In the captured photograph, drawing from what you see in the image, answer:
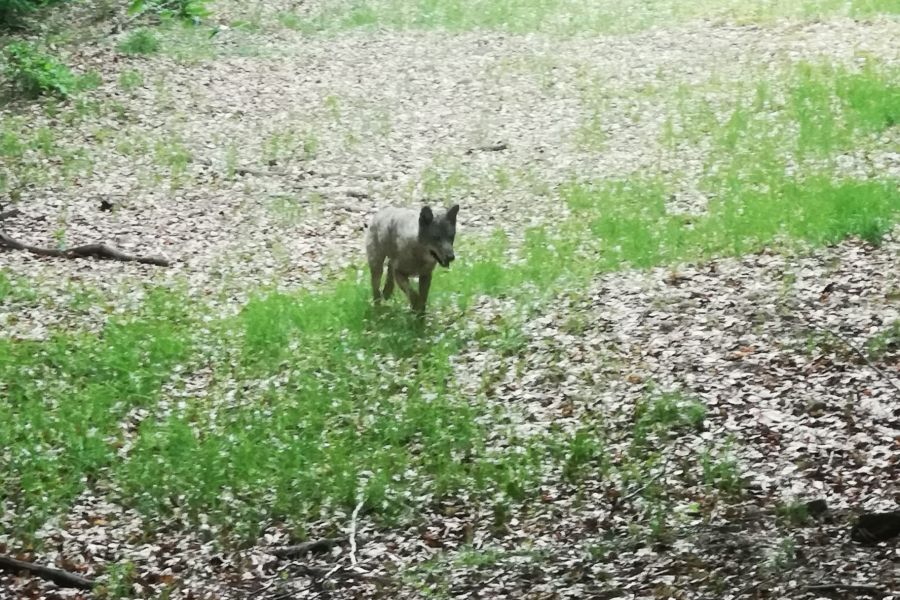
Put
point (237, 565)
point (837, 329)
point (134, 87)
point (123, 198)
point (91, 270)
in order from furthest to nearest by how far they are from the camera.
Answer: point (134, 87) < point (123, 198) < point (91, 270) < point (837, 329) < point (237, 565)

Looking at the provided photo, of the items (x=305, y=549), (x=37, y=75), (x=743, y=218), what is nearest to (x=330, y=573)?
(x=305, y=549)

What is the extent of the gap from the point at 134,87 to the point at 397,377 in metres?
16.2

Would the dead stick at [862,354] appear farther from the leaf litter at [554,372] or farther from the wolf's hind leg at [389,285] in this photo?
the wolf's hind leg at [389,285]

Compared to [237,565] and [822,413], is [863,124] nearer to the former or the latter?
[822,413]

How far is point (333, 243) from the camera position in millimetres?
15297

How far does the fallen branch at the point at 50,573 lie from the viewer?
24.0ft

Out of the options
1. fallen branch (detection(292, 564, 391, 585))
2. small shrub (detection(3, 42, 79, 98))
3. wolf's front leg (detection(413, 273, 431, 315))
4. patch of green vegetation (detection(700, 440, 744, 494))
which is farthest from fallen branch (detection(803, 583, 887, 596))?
small shrub (detection(3, 42, 79, 98))

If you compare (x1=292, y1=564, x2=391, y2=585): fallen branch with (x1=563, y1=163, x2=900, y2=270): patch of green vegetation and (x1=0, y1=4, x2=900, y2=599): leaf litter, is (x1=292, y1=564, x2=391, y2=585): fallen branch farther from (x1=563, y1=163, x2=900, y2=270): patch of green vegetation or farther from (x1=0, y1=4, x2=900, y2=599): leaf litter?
(x1=563, y1=163, x2=900, y2=270): patch of green vegetation

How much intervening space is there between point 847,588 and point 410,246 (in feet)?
21.6

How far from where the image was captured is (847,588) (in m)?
5.82

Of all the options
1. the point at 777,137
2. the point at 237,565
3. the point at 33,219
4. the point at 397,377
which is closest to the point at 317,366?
the point at 397,377

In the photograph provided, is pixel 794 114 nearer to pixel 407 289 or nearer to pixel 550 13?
pixel 407 289

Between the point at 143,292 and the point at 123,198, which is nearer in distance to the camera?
the point at 143,292

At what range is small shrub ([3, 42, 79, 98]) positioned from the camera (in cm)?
2269
